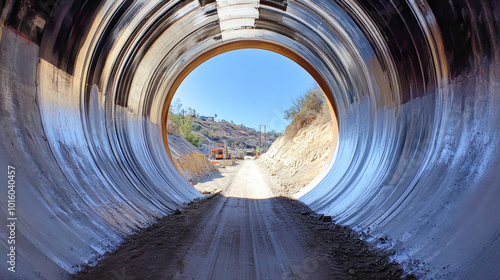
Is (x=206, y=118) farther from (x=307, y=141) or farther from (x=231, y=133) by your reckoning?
(x=307, y=141)

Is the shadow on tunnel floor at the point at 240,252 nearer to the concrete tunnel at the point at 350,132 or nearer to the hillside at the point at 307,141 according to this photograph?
the concrete tunnel at the point at 350,132

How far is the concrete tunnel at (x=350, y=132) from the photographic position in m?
3.35

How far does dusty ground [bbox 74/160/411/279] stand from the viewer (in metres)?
3.65

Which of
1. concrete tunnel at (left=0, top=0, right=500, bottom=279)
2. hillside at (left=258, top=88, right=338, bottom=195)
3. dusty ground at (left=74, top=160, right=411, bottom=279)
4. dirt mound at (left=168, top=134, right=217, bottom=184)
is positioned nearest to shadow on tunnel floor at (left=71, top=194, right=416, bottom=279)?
dusty ground at (left=74, top=160, right=411, bottom=279)

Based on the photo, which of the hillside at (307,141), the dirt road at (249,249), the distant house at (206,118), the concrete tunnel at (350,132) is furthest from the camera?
the distant house at (206,118)

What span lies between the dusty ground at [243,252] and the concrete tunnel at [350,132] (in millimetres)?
331

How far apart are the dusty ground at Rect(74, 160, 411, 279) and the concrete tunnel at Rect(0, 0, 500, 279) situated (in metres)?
0.33

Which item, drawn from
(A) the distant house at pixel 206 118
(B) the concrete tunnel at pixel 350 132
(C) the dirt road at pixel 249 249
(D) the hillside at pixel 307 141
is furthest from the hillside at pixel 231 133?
(C) the dirt road at pixel 249 249

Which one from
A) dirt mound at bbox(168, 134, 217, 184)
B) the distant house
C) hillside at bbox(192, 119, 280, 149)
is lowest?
dirt mound at bbox(168, 134, 217, 184)

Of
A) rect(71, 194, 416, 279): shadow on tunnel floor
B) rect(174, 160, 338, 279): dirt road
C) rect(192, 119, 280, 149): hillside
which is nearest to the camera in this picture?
rect(71, 194, 416, 279): shadow on tunnel floor

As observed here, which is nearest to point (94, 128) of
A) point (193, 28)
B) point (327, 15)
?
point (193, 28)

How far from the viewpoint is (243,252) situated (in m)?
4.55

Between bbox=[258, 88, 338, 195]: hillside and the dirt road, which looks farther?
bbox=[258, 88, 338, 195]: hillside

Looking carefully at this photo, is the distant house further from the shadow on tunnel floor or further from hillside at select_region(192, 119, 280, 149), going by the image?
the shadow on tunnel floor
